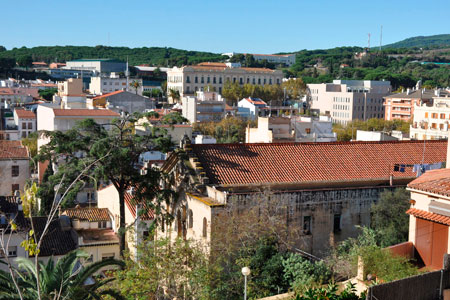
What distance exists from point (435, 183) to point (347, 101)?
121589 millimetres

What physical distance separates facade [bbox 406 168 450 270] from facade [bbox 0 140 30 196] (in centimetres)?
4136

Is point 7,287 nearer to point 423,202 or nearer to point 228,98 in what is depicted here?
point 423,202

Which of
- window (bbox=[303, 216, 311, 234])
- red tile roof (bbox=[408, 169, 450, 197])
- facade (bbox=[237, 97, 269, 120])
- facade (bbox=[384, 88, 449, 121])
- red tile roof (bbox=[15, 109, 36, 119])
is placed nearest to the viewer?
red tile roof (bbox=[408, 169, 450, 197])

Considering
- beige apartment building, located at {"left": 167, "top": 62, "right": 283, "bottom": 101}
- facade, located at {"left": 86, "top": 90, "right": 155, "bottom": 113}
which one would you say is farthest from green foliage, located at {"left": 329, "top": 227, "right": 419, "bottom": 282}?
beige apartment building, located at {"left": 167, "top": 62, "right": 283, "bottom": 101}

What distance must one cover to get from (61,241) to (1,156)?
23948 mm

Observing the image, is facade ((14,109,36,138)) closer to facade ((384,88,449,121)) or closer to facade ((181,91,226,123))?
facade ((181,91,226,123))

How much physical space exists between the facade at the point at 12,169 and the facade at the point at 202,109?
164ft

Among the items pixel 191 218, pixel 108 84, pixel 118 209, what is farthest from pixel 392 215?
pixel 108 84

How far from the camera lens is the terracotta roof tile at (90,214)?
121 feet

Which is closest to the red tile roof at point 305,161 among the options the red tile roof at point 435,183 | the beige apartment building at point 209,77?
the red tile roof at point 435,183

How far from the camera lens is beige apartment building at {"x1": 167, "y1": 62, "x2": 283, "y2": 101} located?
500ft

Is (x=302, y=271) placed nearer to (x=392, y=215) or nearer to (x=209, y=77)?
(x=392, y=215)

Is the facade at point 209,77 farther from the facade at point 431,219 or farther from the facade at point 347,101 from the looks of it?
the facade at point 431,219

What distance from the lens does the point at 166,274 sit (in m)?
21.1
